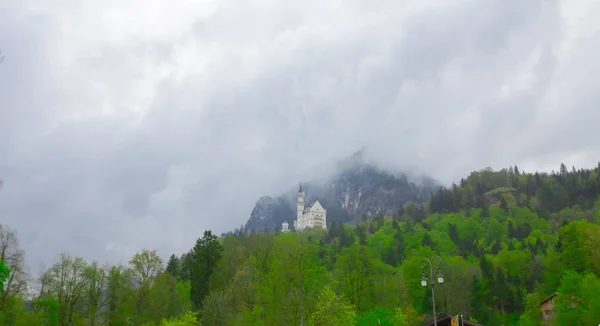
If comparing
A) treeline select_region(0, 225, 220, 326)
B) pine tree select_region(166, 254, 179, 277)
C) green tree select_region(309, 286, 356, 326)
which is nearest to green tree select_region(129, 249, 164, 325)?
treeline select_region(0, 225, 220, 326)

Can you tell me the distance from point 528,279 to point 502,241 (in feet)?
130

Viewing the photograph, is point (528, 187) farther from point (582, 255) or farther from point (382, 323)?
point (382, 323)

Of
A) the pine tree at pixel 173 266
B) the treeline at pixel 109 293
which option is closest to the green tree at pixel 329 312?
the treeline at pixel 109 293

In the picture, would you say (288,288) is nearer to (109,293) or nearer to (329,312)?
(329,312)

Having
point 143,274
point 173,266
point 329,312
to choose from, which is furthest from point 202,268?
point 173,266

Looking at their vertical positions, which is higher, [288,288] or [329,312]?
[288,288]

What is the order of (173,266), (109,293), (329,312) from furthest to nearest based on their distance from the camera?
(173,266), (109,293), (329,312)

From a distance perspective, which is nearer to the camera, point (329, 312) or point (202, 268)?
point (329, 312)

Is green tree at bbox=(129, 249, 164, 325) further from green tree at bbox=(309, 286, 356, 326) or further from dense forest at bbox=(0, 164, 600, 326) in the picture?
green tree at bbox=(309, 286, 356, 326)

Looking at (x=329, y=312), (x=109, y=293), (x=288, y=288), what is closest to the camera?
(x=329, y=312)

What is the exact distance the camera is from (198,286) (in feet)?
206

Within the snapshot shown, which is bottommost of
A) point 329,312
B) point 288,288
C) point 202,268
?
point 329,312

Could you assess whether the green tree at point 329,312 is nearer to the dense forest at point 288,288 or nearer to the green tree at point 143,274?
the dense forest at point 288,288

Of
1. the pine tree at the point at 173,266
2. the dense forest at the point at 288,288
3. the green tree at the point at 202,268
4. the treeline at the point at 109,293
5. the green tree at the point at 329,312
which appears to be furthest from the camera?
the pine tree at the point at 173,266
